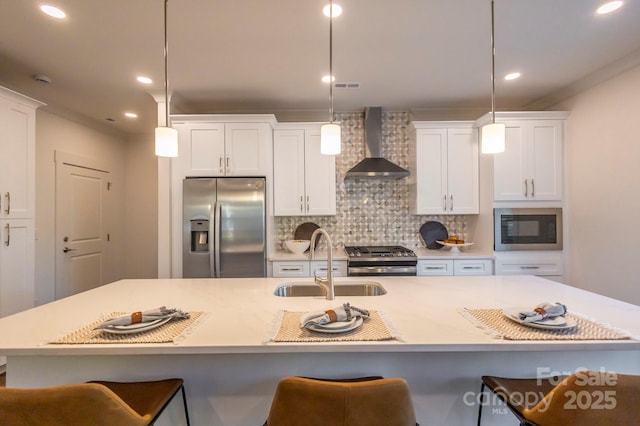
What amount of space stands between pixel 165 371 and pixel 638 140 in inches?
147

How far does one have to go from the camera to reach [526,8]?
1.85m

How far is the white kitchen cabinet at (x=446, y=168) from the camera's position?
333 centimetres

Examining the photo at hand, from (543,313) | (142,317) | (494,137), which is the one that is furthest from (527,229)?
(142,317)

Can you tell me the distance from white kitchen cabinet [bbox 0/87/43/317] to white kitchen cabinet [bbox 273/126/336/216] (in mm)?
2239

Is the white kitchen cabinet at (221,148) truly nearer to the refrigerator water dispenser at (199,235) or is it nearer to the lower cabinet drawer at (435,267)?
the refrigerator water dispenser at (199,235)

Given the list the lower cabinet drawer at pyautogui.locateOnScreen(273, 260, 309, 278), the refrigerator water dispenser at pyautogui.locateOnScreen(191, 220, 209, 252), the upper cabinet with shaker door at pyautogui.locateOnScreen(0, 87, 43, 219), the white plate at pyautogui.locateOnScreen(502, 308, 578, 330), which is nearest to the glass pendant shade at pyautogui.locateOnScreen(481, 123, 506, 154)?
the white plate at pyautogui.locateOnScreen(502, 308, 578, 330)

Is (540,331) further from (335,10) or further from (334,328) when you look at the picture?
(335,10)

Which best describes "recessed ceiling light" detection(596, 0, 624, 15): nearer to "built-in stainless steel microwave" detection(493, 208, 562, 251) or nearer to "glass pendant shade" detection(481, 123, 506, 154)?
"glass pendant shade" detection(481, 123, 506, 154)

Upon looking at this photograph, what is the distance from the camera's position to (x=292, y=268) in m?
3.11

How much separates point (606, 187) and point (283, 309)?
3.14m

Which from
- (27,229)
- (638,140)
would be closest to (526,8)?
(638,140)

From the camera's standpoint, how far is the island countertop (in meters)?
1.04

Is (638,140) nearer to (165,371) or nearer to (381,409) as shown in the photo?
(381,409)

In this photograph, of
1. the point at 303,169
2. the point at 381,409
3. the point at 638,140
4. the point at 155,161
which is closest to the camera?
the point at 381,409
